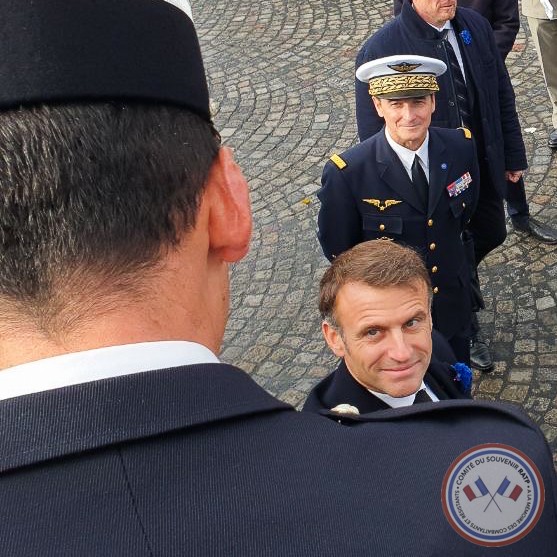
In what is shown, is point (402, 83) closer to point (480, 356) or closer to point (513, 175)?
point (513, 175)

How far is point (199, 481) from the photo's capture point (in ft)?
2.85

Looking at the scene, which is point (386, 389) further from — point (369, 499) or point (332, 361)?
point (332, 361)

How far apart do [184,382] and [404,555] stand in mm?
335

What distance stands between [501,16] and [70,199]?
442cm

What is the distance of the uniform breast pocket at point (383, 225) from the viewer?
3135mm

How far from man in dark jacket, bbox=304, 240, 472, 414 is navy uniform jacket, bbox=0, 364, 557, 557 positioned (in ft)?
3.98

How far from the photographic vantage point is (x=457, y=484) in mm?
962

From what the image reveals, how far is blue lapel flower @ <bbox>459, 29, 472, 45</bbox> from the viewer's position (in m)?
Result: 3.60

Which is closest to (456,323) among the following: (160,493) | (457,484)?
(457,484)

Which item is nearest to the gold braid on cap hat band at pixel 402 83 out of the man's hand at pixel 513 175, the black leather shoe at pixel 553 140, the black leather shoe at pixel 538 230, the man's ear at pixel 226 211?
the man's hand at pixel 513 175

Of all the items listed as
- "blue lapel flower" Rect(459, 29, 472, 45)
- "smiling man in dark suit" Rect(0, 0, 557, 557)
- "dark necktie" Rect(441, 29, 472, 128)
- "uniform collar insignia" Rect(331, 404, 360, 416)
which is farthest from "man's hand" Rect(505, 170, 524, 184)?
"smiling man in dark suit" Rect(0, 0, 557, 557)

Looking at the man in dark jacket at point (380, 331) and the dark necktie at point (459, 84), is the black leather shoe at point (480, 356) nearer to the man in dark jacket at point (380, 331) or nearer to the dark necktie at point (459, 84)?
the dark necktie at point (459, 84)

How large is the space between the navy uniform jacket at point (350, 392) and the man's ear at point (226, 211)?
1.19 meters

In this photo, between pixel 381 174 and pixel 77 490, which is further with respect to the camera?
pixel 381 174
